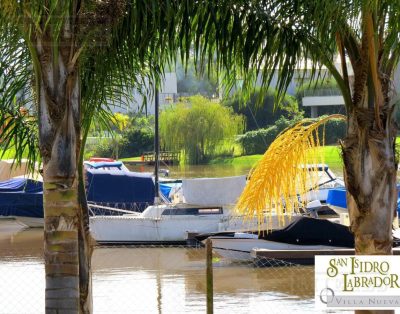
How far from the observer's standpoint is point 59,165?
664 cm

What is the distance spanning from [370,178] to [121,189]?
2294 centimetres

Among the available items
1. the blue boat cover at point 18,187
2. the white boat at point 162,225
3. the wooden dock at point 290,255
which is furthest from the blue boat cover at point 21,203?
the wooden dock at point 290,255

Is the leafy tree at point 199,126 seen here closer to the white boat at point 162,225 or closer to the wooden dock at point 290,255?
the white boat at point 162,225

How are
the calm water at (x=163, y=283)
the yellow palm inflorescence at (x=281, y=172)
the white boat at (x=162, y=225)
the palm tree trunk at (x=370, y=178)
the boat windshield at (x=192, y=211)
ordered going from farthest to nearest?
1. the boat windshield at (x=192, y=211)
2. the white boat at (x=162, y=225)
3. the calm water at (x=163, y=283)
4. the yellow palm inflorescence at (x=281, y=172)
5. the palm tree trunk at (x=370, y=178)

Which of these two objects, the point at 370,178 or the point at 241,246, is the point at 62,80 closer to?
the point at 370,178

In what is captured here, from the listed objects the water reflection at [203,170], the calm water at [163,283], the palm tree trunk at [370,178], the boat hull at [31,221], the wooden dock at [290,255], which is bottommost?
the calm water at [163,283]

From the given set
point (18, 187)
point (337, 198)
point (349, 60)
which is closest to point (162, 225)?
point (18, 187)

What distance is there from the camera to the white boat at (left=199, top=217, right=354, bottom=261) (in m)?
20.2

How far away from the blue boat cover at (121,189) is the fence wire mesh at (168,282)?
5456 mm

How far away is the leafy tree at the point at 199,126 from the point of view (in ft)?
Answer: 175

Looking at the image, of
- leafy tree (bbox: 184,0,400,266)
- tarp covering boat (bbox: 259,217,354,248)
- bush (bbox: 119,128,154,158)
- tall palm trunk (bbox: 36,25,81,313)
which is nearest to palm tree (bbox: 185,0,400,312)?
leafy tree (bbox: 184,0,400,266)

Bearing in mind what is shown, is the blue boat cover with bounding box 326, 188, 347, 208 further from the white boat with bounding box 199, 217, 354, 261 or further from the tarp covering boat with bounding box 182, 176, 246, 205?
the white boat with bounding box 199, 217, 354, 261

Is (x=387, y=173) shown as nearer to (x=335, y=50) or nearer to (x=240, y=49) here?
(x=335, y=50)

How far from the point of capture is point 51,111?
662 centimetres
